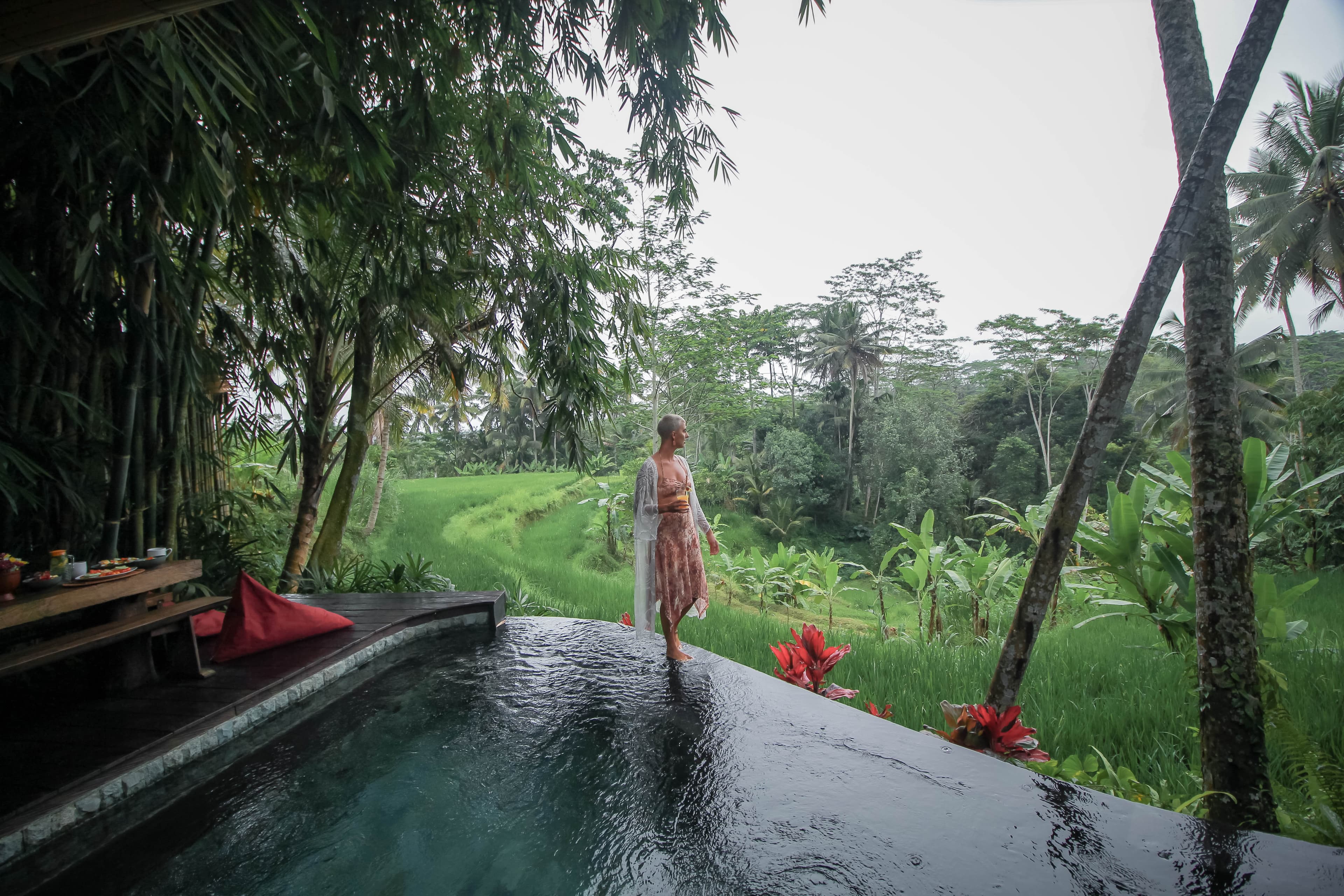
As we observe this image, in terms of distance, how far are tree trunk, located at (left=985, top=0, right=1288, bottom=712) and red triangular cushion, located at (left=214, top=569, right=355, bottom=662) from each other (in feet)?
11.6

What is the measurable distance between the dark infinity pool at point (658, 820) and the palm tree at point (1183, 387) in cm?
1467

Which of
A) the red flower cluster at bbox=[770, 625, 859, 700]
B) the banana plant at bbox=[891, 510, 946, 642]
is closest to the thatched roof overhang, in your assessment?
the red flower cluster at bbox=[770, 625, 859, 700]

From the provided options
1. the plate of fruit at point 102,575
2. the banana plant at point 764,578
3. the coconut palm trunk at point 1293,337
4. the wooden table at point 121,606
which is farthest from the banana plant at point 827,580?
the coconut palm trunk at point 1293,337

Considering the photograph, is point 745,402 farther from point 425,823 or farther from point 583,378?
point 425,823

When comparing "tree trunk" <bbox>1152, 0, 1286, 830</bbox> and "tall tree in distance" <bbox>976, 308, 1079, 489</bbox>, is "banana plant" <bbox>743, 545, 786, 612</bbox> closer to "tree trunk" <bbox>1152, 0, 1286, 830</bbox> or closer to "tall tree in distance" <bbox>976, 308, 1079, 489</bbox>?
"tree trunk" <bbox>1152, 0, 1286, 830</bbox>

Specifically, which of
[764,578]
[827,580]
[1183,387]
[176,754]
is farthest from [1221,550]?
[1183,387]

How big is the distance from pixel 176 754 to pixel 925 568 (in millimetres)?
5481

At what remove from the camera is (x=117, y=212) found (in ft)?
8.78

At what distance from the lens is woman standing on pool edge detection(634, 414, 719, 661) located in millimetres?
3455

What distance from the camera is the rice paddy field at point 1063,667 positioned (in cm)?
271

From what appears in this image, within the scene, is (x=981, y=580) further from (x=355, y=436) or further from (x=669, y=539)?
(x=355, y=436)

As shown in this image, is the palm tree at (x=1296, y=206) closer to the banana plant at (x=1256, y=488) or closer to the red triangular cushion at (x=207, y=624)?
the banana plant at (x=1256, y=488)

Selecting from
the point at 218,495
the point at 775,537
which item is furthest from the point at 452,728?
the point at 775,537

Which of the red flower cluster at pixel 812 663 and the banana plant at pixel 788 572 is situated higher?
the red flower cluster at pixel 812 663
